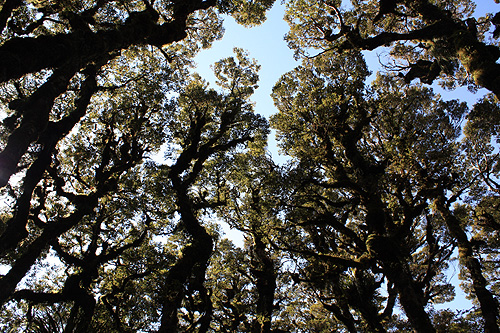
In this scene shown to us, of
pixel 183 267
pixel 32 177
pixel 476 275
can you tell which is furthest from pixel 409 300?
pixel 32 177

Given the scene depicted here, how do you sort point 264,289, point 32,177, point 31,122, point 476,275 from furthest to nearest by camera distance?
point 264,289 → point 476,275 → point 32,177 → point 31,122

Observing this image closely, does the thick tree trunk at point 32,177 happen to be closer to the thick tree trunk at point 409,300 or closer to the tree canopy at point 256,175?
the tree canopy at point 256,175

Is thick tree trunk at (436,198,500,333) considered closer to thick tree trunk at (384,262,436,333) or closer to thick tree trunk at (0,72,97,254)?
thick tree trunk at (384,262,436,333)

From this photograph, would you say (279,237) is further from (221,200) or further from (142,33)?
(142,33)

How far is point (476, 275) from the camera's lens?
34.8 ft

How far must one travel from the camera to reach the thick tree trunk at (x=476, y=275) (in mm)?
9781

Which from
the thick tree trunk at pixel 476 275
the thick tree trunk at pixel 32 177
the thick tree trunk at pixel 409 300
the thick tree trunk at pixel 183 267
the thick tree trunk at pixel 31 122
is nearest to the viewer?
the thick tree trunk at pixel 31 122

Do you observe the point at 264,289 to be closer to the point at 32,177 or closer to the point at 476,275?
the point at 476,275

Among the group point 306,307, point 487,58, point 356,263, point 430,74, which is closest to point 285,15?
point 430,74

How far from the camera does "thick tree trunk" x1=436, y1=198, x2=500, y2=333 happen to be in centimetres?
978

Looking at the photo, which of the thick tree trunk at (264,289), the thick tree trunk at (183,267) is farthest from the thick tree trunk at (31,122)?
the thick tree trunk at (264,289)

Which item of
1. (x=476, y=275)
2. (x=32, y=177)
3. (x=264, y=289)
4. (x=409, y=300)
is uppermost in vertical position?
(x=476, y=275)

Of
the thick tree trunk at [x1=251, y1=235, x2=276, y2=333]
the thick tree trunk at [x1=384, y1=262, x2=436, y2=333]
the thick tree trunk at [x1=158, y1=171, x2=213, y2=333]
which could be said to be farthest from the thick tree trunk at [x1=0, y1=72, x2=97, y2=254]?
the thick tree trunk at [x1=384, y1=262, x2=436, y2=333]

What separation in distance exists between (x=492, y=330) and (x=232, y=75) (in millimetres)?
18565
